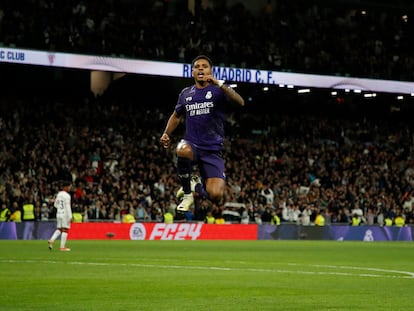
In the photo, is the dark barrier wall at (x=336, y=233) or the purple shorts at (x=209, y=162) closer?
the purple shorts at (x=209, y=162)

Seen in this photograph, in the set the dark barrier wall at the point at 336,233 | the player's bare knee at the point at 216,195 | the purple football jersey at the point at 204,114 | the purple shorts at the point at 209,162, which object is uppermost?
the purple football jersey at the point at 204,114

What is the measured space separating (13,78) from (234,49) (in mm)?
11355

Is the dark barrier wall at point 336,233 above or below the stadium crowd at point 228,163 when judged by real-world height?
below

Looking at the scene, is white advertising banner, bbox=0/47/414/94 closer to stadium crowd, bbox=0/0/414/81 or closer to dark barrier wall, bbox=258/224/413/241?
stadium crowd, bbox=0/0/414/81

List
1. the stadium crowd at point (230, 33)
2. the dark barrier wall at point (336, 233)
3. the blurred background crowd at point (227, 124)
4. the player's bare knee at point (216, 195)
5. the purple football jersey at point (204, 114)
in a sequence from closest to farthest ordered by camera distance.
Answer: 1. the player's bare knee at point (216, 195)
2. the purple football jersey at point (204, 114)
3. the blurred background crowd at point (227, 124)
4. the stadium crowd at point (230, 33)
5. the dark barrier wall at point (336, 233)

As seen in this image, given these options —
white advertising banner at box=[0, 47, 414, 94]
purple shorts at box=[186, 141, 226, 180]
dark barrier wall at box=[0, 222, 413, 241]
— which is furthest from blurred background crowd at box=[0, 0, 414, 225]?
purple shorts at box=[186, 141, 226, 180]

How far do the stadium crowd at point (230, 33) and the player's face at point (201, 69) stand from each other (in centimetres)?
2654

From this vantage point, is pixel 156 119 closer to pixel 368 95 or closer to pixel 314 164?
pixel 314 164

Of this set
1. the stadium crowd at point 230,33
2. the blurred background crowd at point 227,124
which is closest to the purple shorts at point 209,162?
the blurred background crowd at point 227,124

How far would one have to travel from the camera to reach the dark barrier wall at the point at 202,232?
35156mm

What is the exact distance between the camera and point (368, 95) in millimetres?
49219

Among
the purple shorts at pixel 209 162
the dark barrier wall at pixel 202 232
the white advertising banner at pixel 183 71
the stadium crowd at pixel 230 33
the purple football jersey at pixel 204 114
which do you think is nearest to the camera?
the purple football jersey at pixel 204 114

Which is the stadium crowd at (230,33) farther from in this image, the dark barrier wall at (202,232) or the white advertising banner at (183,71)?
the dark barrier wall at (202,232)

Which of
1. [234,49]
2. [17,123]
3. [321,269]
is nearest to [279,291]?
[321,269]
